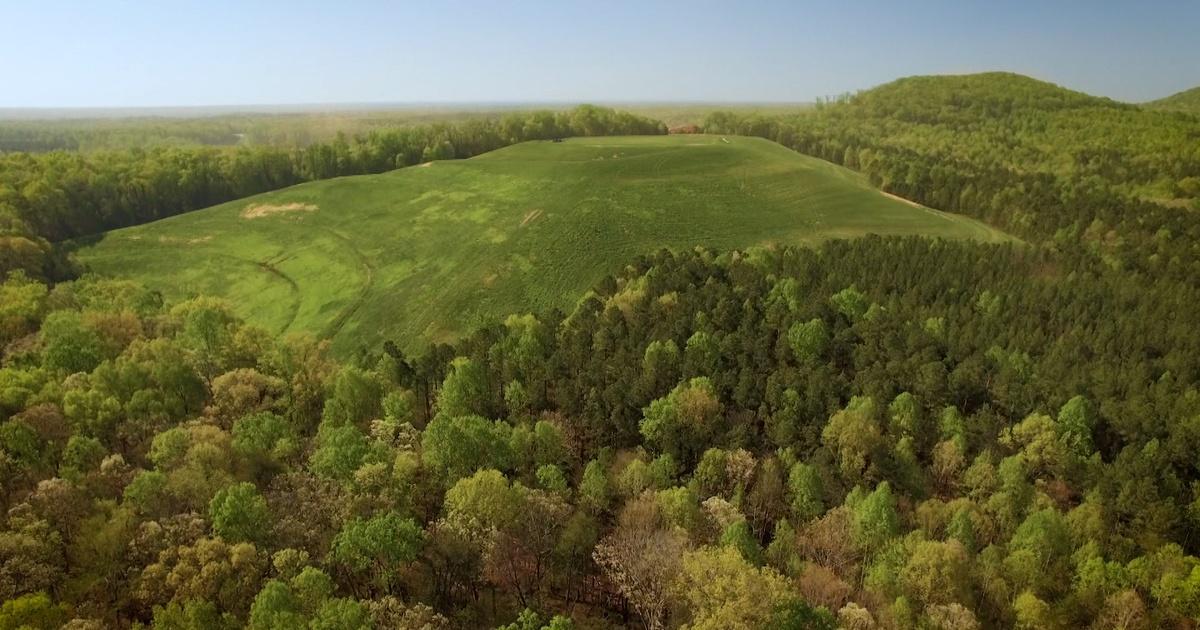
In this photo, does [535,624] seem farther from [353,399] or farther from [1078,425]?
[1078,425]

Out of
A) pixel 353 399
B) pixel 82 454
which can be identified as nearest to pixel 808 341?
pixel 353 399

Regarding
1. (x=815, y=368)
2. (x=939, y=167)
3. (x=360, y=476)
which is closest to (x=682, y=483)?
(x=815, y=368)

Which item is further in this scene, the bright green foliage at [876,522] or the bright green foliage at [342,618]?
the bright green foliage at [876,522]

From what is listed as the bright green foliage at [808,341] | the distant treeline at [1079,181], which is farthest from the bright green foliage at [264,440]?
the distant treeline at [1079,181]

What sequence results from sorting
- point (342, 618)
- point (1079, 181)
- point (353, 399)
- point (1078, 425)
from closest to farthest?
point (342, 618)
point (1078, 425)
point (353, 399)
point (1079, 181)

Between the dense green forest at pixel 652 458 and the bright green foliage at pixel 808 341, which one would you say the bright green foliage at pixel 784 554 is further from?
the bright green foliage at pixel 808 341

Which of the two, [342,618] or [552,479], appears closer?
[342,618]
